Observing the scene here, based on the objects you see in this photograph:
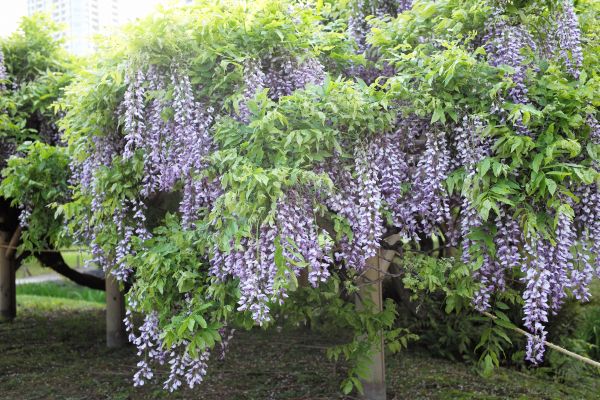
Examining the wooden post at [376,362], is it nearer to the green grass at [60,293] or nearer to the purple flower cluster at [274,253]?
the purple flower cluster at [274,253]

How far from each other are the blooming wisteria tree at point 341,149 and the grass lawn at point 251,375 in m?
1.93

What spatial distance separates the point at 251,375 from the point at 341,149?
3418 mm

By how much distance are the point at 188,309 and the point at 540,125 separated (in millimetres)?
2429

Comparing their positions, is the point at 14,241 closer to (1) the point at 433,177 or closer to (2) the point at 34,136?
(2) the point at 34,136

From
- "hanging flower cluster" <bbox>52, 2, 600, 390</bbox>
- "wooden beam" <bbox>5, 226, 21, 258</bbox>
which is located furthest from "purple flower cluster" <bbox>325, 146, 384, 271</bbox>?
"wooden beam" <bbox>5, 226, 21, 258</bbox>

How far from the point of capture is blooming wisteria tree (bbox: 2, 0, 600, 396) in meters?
3.13

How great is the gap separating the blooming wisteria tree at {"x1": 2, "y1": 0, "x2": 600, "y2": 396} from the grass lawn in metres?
1.93

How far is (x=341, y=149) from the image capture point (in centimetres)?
339

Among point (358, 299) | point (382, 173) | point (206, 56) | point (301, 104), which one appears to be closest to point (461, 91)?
point (382, 173)

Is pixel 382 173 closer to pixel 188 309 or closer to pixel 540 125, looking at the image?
pixel 540 125

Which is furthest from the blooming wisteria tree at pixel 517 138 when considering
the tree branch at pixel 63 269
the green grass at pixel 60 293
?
the green grass at pixel 60 293

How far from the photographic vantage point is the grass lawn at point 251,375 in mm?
5289

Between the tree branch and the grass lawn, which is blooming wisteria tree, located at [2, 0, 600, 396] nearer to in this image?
the grass lawn

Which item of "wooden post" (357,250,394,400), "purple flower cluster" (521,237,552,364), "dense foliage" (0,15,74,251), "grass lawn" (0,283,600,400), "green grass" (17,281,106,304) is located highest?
"dense foliage" (0,15,74,251)
